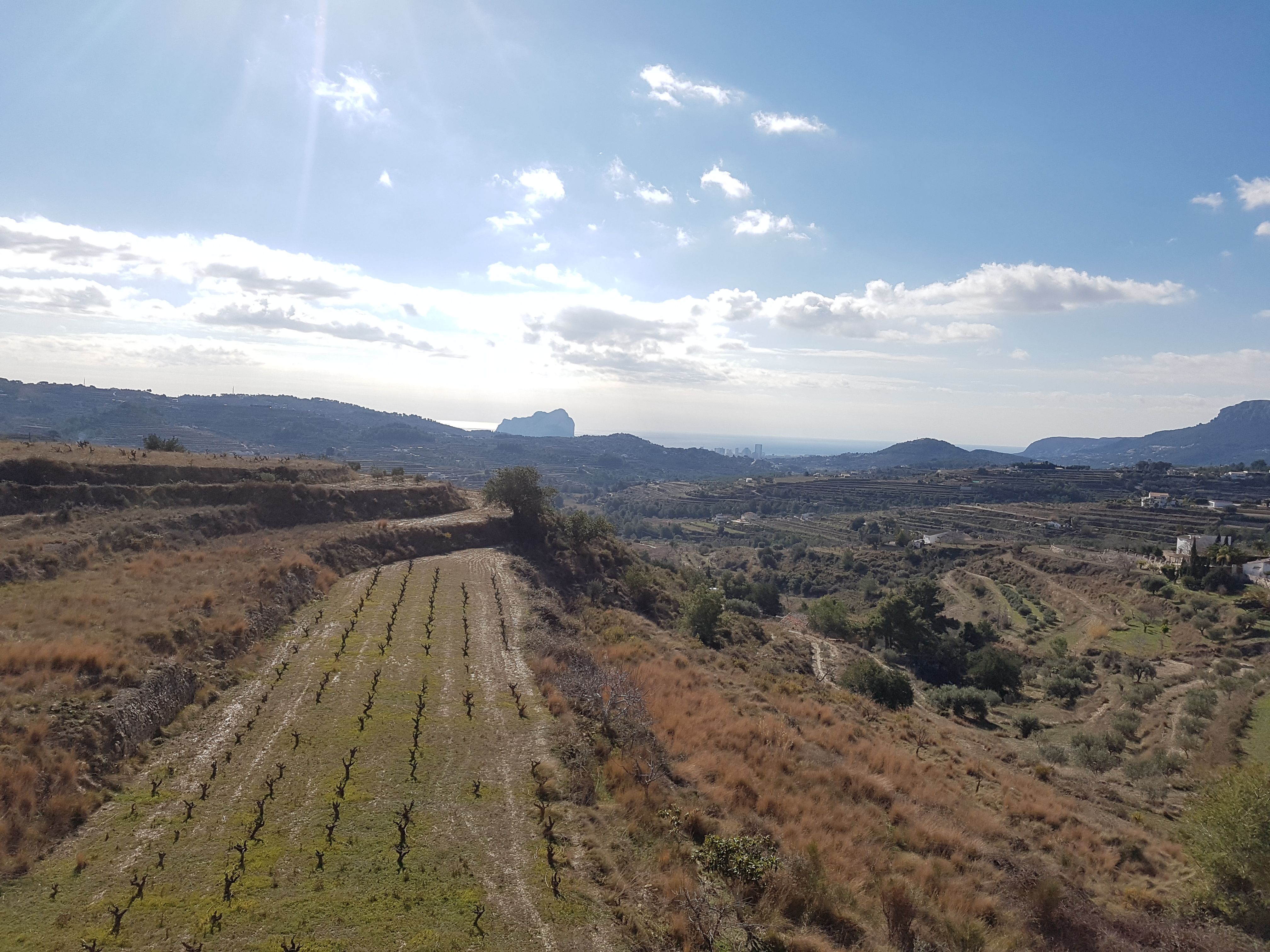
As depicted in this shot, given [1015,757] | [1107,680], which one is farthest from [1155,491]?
[1015,757]

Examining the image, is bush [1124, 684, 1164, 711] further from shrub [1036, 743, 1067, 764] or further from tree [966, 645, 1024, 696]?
shrub [1036, 743, 1067, 764]

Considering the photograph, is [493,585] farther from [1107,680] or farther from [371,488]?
[1107,680]

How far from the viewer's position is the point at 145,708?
47.4ft

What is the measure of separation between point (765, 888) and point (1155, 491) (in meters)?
174

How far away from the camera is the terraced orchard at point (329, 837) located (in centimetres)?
862

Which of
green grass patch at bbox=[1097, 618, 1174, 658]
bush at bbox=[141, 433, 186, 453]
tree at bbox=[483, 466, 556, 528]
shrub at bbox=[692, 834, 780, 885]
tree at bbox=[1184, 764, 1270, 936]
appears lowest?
green grass patch at bbox=[1097, 618, 1174, 658]

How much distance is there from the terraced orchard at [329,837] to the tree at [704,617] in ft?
74.1

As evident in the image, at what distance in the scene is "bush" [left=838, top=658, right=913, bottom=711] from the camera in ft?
119

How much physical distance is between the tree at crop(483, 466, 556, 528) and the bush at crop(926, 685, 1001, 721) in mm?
32469

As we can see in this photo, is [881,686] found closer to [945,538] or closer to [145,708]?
[145,708]

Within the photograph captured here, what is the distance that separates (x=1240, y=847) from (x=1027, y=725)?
75.4 ft

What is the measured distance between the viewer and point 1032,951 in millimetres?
11742

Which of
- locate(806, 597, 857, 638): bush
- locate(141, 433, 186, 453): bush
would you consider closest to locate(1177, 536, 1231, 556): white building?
locate(806, 597, 857, 638): bush

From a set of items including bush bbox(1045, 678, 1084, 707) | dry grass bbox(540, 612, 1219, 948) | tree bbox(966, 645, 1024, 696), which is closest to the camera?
dry grass bbox(540, 612, 1219, 948)
